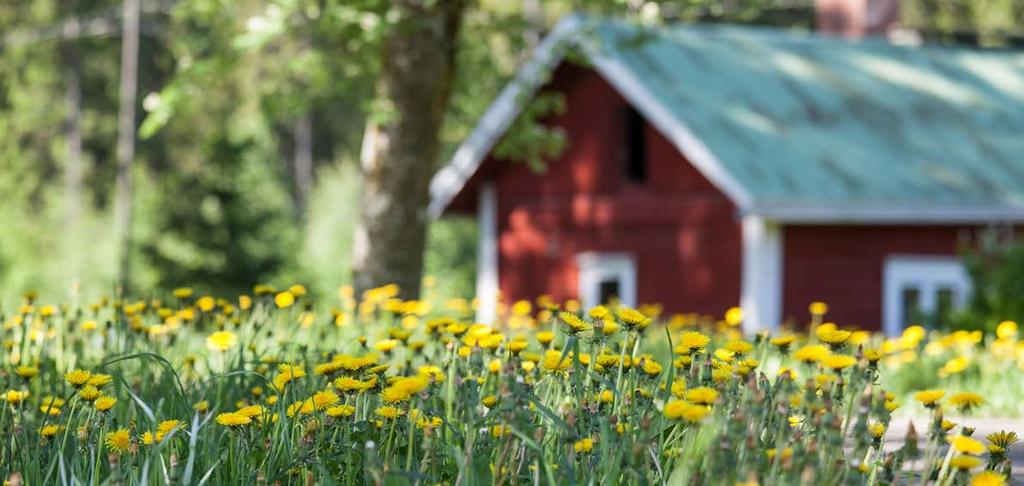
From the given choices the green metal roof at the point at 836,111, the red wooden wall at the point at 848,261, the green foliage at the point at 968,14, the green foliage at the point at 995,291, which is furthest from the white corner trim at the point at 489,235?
the green foliage at the point at 968,14

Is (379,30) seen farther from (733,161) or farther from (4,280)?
(4,280)

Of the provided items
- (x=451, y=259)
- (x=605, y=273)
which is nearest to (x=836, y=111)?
(x=605, y=273)

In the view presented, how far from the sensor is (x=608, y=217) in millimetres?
16969

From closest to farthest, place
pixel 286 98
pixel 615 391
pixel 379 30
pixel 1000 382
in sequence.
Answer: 1. pixel 615 391
2. pixel 1000 382
3. pixel 379 30
4. pixel 286 98

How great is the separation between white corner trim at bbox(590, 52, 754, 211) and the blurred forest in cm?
133

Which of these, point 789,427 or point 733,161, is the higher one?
point 733,161

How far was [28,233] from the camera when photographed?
3516cm

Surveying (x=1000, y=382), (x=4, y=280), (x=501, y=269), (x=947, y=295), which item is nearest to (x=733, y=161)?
(x=947, y=295)

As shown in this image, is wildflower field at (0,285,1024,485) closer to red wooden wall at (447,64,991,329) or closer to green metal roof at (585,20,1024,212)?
green metal roof at (585,20,1024,212)

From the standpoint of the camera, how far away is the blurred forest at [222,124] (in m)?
11.7

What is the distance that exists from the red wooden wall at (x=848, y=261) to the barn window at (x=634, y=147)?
2.33 metres

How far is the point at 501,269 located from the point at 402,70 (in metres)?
8.00

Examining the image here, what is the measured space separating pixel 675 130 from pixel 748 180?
1.05 meters

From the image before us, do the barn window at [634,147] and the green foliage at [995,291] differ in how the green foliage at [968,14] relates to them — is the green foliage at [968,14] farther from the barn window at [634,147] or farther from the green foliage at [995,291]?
the green foliage at [995,291]
